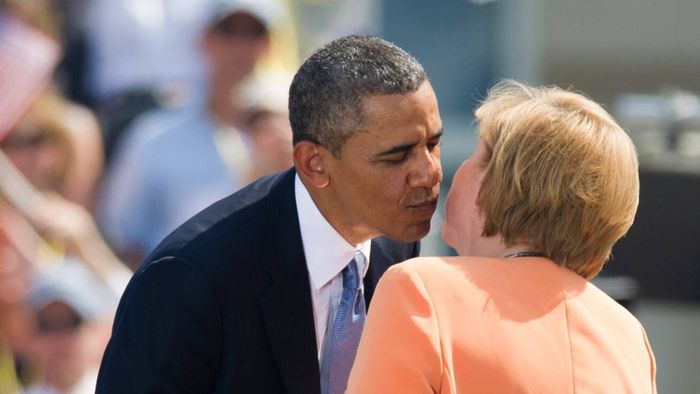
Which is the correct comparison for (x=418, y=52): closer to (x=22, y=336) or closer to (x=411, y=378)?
(x=22, y=336)

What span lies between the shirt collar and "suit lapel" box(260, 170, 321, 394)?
22mm

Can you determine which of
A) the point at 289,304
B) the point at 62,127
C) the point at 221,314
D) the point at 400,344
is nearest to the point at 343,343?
the point at 289,304

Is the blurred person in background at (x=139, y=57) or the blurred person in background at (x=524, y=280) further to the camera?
the blurred person in background at (x=139, y=57)

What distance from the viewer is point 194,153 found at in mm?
5000

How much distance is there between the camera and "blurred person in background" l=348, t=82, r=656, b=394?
1973 mm

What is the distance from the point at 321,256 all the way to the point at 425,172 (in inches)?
11.3

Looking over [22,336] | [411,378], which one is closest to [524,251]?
[411,378]

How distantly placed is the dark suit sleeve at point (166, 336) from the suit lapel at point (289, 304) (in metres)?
0.12

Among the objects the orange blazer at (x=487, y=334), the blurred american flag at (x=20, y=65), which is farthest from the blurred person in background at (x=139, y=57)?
the orange blazer at (x=487, y=334)

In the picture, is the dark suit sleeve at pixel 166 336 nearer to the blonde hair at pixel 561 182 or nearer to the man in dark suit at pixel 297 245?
the man in dark suit at pixel 297 245

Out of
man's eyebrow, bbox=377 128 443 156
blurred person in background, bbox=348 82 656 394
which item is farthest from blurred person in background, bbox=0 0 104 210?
blurred person in background, bbox=348 82 656 394

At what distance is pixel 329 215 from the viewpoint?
2479mm

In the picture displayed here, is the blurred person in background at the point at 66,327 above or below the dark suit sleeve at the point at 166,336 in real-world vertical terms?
below

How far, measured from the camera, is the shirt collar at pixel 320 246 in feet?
8.11
